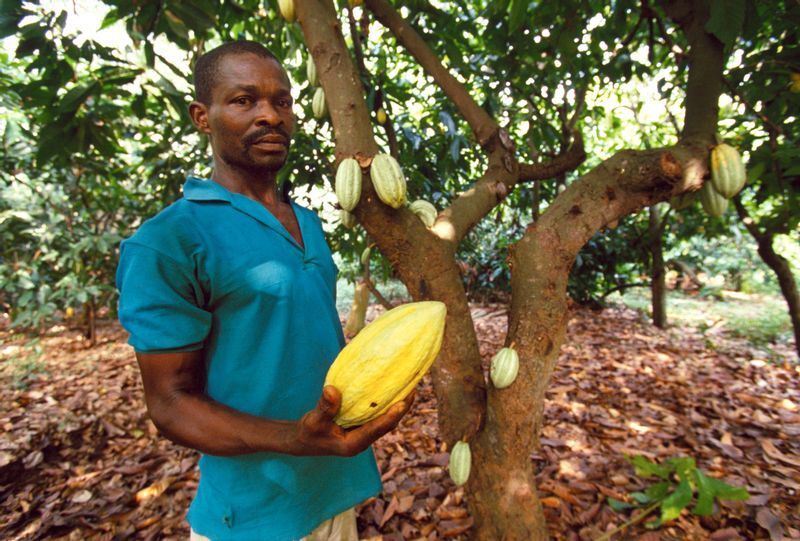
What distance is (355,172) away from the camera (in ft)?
3.50

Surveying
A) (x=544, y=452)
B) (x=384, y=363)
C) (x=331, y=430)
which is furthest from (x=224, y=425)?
(x=544, y=452)

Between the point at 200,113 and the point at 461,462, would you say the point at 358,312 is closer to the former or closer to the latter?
the point at 461,462

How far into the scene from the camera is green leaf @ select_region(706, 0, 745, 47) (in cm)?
123

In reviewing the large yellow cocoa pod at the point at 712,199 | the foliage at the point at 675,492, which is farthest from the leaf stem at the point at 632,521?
the large yellow cocoa pod at the point at 712,199

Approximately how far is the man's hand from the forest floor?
2.30ft

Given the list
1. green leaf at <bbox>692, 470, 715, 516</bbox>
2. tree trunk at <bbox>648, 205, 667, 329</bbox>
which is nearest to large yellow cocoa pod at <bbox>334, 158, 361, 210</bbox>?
green leaf at <bbox>692, 470, 715, 516</bbox>

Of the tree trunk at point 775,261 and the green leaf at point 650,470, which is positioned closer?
the green leaf at point 650,470

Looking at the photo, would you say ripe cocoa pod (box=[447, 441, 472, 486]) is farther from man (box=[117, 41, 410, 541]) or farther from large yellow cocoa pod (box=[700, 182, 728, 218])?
large yellow cocoa pod (box=[700, 182, 728, 218])

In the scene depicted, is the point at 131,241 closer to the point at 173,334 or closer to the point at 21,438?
the point at 173,334

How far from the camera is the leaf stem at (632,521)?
1628 mm

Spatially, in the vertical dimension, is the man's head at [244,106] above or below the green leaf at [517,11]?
below

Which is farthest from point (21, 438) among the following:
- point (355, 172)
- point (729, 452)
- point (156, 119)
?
point (729, 452)

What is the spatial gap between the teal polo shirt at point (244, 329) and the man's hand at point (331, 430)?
0.23 metres

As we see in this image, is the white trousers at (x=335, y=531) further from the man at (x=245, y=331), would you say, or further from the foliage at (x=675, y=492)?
the foliage at (x=675, y=492)
